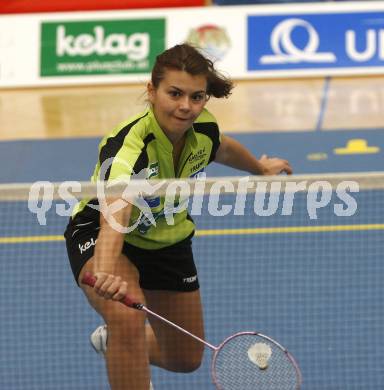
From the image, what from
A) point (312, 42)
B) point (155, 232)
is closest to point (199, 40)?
point (312, 42)

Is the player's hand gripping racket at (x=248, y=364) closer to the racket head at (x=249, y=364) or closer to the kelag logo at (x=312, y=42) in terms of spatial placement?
the racket head at (x=249, y=364)

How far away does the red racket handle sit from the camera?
471 centimetres

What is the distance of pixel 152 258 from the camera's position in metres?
5.46

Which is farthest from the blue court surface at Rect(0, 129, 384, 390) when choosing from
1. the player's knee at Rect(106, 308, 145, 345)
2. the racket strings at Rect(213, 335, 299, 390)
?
the player's knee at Rect(106, 308, 145, 345)

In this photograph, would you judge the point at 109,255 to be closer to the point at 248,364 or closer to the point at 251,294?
the point at 248,364

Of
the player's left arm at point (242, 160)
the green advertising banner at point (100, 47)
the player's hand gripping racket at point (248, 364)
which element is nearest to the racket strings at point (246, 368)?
the player's hand gripping racket at point (248, 364)

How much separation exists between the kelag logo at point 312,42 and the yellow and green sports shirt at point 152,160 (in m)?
7.36

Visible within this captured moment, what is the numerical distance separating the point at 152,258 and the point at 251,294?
2168 mm

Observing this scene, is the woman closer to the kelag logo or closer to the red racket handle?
the red racket handle

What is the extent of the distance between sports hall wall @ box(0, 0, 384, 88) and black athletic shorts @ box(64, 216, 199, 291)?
7339mm

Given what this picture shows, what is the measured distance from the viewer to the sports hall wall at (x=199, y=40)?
1271 cm

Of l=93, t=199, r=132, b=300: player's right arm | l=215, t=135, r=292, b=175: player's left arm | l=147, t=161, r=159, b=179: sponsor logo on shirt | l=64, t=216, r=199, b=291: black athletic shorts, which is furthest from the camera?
l=215, t=135, r=292, b=175: player's left arm

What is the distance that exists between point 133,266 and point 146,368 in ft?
1.84

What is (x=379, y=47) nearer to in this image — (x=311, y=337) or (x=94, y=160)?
(x=94, y=160)
